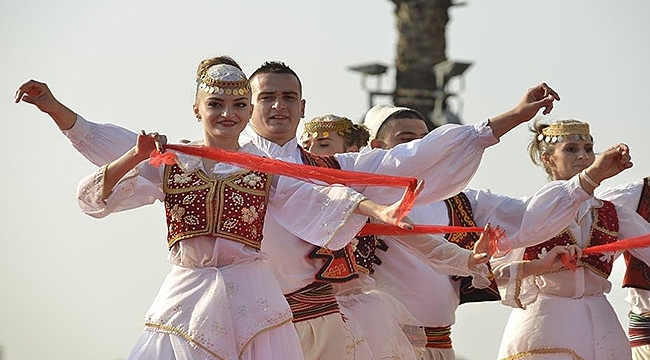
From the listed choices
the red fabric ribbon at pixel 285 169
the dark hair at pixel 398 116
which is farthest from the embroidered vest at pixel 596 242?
the red fabric ribbon at pixel 285 169

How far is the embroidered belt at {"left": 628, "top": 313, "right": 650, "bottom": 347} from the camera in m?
9.70

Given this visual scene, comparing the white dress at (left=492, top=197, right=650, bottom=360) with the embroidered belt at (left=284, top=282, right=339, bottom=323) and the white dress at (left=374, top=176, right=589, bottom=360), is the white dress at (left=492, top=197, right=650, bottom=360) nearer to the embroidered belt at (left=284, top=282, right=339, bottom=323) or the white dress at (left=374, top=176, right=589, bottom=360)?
the white dress at (left=374, top=176, right=589, bottom=360)

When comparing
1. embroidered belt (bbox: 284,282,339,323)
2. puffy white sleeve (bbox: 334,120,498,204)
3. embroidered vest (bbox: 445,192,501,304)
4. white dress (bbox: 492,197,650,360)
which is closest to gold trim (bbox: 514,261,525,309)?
white dress (bbox: 492,197,650,360)

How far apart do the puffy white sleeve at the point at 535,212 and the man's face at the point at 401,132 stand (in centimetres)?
47

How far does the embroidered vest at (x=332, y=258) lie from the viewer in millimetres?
7633

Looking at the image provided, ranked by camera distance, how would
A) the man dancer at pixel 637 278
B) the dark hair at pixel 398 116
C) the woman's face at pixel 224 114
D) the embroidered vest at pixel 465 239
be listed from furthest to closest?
the man dancer at pixel 637 278 → the dark hair at pixel 398 116 → the embroidered vest at pixel 465 239 → the woman's face at pixel 224 114

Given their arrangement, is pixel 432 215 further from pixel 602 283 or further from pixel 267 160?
pixel 267 160

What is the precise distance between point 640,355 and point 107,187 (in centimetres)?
→ 397

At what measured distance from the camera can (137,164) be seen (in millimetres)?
6742

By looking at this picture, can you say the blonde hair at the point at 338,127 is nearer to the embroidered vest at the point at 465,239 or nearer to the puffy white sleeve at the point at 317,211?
the embroidered vest at the point at 465,239

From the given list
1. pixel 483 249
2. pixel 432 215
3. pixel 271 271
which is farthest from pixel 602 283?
pixel 271 271

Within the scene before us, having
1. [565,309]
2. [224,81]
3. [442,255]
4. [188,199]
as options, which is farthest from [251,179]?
[565,309]

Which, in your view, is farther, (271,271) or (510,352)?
(510,352)

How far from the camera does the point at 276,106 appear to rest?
309 inches
